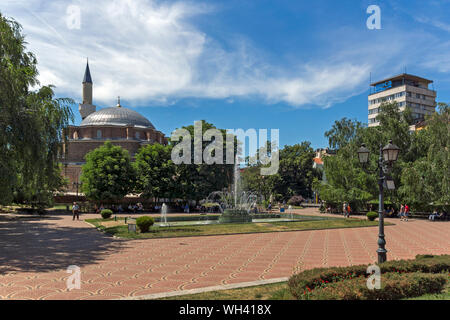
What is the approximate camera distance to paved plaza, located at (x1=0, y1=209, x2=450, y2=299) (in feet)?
23.5

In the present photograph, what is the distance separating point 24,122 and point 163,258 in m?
8.08

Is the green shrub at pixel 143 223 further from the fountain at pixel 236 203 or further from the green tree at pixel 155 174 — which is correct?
the green tree at pixel 155 174

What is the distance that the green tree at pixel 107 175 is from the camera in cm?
3397

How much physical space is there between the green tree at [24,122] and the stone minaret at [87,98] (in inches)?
2128

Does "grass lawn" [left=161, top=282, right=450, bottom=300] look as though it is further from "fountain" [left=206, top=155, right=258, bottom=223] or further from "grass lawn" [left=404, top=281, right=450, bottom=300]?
"fountain" [left=206, top=155, right=258, bottom=223]

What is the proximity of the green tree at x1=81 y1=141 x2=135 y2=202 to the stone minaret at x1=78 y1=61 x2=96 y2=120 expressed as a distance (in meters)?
35.9

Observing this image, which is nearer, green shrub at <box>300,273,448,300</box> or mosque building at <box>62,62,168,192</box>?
green shrub at <box>300,273,448,300</box>

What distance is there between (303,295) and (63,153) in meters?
14.2

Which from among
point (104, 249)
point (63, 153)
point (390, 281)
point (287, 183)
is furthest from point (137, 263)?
point (287, 183)

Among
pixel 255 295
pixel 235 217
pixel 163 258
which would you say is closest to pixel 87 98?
pixel 235 217

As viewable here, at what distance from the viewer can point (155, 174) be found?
3656 cm

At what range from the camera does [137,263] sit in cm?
954

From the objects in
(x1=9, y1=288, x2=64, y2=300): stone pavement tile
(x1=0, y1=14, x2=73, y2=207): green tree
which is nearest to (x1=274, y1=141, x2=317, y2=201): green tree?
(x1=0, y1=14, x2=73, y2=207): green tree
